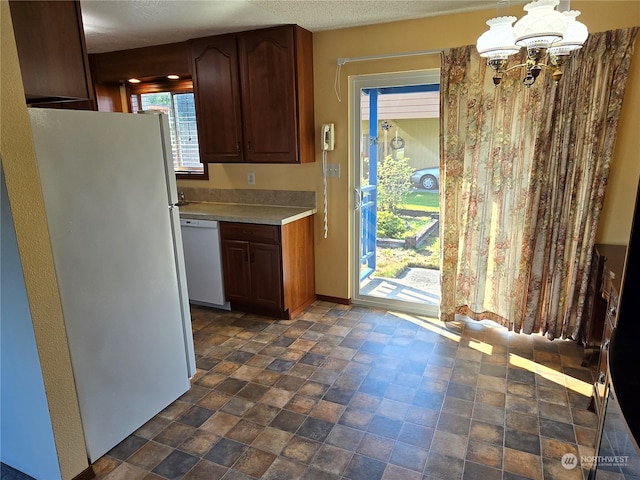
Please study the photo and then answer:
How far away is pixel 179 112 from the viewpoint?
4293mm

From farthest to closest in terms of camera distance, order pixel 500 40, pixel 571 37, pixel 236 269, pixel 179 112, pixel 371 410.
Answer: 1. pixel 179 112
2. pixel 236 269
3. pixel 371 410
4. pixel 500 40
5. pixel 571 37

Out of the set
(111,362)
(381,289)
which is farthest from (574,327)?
(111,362)

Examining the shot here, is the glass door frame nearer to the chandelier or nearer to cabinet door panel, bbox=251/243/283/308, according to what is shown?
cabinet door panel, bbox=251/243/283/308

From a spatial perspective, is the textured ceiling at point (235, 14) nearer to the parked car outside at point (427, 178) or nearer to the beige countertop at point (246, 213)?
the parked car outside at point (427, 178)

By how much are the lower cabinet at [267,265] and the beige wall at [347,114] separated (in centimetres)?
31

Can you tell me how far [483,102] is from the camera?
2914 millimetres

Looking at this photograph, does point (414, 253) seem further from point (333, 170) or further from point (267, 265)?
point (267, 265)

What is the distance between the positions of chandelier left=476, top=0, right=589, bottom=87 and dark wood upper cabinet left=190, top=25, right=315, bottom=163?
5.66 feet

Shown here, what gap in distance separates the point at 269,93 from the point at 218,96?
0.52 m

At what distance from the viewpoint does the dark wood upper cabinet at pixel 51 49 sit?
1.50 meters

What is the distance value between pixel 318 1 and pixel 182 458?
2.84 meters

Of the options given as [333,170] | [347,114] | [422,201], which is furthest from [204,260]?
[422,201]

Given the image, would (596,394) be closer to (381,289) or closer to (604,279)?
(604,279)

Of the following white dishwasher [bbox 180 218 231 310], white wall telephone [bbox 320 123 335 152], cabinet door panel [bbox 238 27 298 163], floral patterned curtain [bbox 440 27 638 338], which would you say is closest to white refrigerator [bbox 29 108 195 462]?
white dishwasher [bbox 180 218 231 310]
